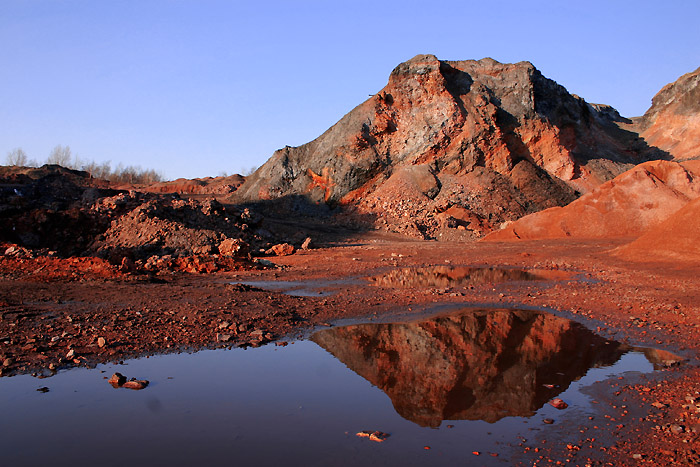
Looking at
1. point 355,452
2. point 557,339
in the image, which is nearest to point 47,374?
point 355,452

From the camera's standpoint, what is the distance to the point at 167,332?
695 centimetres

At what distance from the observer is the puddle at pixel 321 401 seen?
12.7 feet

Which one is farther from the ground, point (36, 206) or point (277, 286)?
point (36, 206)

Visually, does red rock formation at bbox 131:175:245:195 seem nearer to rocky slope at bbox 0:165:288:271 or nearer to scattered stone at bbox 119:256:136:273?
rocky slope at bbox 0:165:288:271

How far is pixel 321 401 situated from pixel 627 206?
70.4 ft

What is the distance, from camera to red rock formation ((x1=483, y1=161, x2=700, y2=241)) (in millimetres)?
21531

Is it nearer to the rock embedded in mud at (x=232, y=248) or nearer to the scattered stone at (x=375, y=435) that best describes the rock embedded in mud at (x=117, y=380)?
the scattered stone at (x=375, y=435)

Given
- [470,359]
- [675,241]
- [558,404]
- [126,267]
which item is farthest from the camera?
[675,241]

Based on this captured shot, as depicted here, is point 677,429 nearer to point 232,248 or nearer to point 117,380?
point 117,380

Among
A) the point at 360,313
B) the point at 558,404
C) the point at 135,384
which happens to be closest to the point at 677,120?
the point at 360,313

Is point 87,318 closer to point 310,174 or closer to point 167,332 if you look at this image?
point 167,332

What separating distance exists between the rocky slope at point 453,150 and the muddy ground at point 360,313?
17.4m

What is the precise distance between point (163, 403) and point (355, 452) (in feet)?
6.69

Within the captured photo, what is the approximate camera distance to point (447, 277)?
13.0 m
